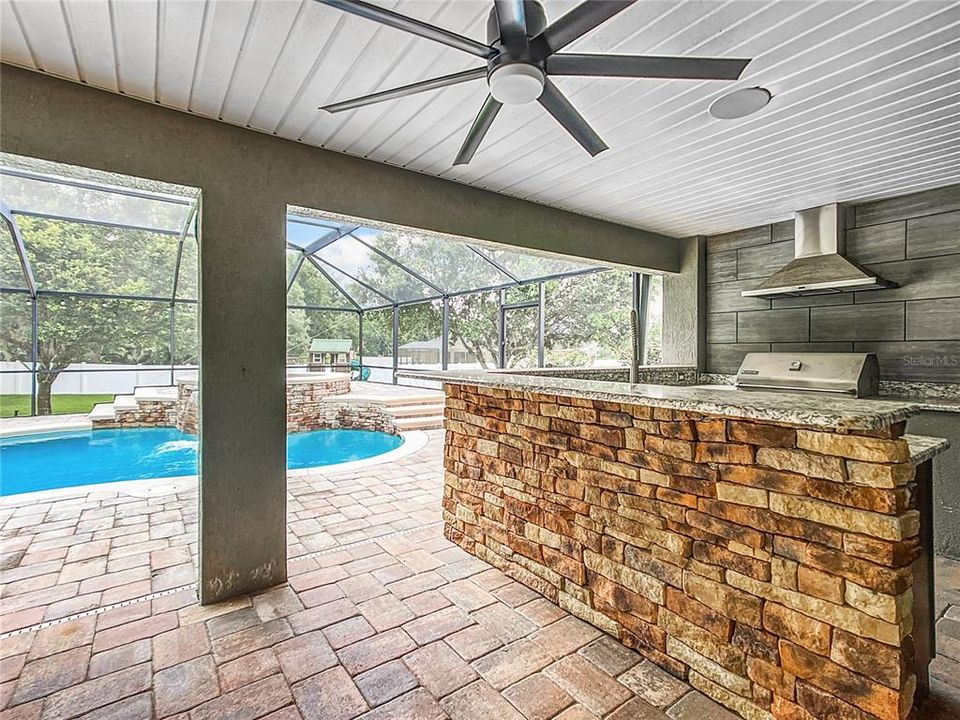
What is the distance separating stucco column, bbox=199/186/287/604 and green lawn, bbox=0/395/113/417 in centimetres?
874

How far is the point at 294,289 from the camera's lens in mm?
10688

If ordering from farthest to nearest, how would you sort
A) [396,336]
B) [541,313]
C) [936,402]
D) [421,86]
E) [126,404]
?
[396,336] < [126,404] < [541,313] < [936,402] < [421,86]

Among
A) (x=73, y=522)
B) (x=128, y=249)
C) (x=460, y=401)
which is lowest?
(x=73, y=522)

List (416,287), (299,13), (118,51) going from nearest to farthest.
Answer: (299,13) < (118,51) < (416,287)

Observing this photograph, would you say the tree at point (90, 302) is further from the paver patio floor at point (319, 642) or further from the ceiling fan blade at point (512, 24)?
the ceiling fan blade at point (512, 24)

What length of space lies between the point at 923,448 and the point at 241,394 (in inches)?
120

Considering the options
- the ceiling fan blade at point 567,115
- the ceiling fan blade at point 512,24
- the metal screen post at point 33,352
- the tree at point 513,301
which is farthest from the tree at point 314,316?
the ceiling fan blade at point 512,24

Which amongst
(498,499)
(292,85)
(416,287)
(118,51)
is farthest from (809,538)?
(416,287)

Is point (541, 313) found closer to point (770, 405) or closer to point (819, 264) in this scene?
point (819, 264)

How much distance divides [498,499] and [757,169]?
2801 mm

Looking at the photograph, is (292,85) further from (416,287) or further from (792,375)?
(416,287)

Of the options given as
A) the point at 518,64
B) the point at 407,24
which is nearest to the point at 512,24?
the point at 518,64

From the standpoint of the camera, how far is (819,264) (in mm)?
3770

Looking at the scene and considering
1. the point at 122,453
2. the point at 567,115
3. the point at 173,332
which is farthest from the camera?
the point at 173,332
